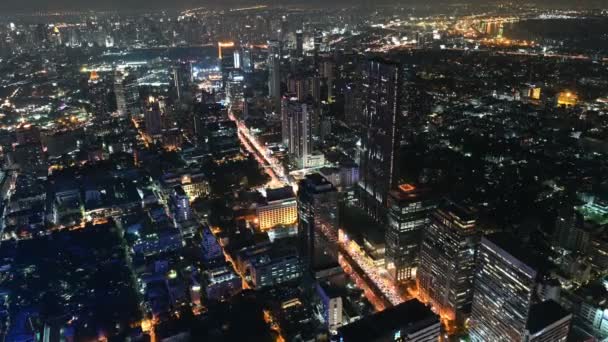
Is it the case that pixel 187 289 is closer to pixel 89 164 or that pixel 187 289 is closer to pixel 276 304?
pixel 276 304

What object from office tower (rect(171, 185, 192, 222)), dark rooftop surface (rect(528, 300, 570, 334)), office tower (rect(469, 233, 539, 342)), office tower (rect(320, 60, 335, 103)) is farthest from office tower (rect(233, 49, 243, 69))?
dark rooftop surface (rect(528, 300, 570, 334))

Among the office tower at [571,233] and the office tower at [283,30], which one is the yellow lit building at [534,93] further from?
the office tower at [283,30]

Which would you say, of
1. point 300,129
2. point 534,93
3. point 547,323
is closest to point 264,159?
point 300,129

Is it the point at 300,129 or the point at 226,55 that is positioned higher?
the point at 226,55

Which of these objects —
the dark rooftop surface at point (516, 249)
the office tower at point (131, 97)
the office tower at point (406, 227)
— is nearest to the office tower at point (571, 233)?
the office tower at point (406, 227)

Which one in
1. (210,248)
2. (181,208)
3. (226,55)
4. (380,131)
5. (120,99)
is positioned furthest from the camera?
(226,55)

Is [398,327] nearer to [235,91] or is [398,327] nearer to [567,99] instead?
[235,91]
